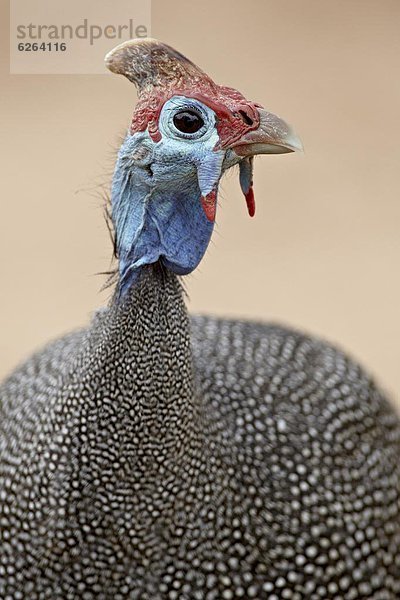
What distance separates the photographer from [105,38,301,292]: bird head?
7.23ft

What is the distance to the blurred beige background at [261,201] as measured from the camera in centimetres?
462

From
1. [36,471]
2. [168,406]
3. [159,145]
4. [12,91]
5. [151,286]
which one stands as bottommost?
[36,471]

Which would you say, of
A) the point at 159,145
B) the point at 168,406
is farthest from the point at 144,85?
the point at 168,406

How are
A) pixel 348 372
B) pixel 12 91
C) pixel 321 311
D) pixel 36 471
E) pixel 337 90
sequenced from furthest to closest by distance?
pixel 337 90 → pixel 321 311 → pixel 12 91 → pixel 348 372 → pixel 36 471

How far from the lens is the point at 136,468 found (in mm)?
2338

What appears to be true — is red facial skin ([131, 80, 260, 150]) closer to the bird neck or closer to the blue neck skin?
the blue neck skin

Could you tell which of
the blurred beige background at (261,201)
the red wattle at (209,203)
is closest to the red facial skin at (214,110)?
the red wattle at (209,203)

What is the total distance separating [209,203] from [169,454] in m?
0.56

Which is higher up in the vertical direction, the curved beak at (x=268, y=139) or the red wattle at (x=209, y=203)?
the curved beak at (x=268, y=139)

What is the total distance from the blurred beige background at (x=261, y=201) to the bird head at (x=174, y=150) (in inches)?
79.1

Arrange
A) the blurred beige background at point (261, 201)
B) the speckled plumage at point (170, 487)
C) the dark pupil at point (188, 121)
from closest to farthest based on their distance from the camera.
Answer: the dark pupil at point (188, 121) → the speckled plumage at point (170, 487) → the blurred beige background at point (261, 201)

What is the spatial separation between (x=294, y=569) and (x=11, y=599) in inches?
26.2

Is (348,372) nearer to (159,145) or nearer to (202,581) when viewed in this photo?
(202,581)

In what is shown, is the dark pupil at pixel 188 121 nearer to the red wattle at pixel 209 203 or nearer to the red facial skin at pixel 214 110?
the red facial skin at pixel 214 110
